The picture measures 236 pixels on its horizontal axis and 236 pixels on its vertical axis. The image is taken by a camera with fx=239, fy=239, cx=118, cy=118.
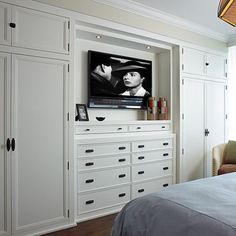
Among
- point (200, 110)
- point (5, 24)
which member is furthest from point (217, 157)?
point (5, 24)

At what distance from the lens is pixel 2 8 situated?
Answer: 7.59ft

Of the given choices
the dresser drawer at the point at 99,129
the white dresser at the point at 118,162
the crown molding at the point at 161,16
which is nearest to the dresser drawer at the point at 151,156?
the white dresser at the point at 118,162

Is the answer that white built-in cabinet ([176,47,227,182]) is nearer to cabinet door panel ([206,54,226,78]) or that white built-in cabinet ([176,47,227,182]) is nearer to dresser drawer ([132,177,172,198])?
cabinet door panel ([206,54,226,78])

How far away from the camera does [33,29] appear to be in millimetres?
2490

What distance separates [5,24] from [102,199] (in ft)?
7.45

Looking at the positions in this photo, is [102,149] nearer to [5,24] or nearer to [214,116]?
[5,24]

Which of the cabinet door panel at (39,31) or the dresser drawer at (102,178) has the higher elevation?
the cabinet door panel at (39,31)

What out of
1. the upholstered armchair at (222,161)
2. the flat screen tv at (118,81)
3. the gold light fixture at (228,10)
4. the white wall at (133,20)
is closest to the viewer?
the gold light fixture at (228,10)

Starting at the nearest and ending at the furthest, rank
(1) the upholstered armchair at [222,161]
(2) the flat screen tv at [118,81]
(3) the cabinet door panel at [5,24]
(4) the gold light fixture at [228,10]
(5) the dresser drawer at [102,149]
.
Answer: (4) the gold light fixture at [228,10], (3) the cabinet door panel at [5,24], (5) the dresser drawer at [102,149], (2) the flat screen tv at [118,81], (1) the upholstered armchair at [222,161]

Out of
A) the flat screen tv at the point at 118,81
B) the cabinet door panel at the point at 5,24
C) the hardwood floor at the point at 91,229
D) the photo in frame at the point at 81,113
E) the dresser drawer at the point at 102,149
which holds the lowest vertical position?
the hardwood floor at the point at 91,229

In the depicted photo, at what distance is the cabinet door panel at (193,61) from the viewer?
12.8 ft

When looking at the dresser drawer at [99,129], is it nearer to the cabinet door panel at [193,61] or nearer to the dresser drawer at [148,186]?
the dresser drawer at [148,186]

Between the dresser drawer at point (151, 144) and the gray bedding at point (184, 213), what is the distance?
1512mm

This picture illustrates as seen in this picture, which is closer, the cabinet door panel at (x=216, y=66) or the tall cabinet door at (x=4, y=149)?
the tall cabinet door at (x=4, y=149)
